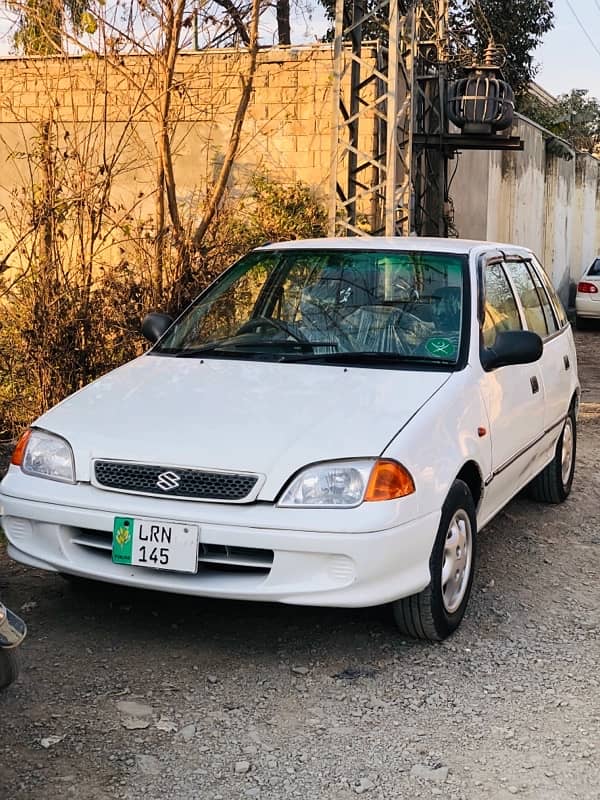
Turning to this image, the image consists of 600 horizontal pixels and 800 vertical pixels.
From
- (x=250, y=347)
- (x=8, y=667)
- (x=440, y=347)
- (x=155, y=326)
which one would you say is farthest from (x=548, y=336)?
(x=8, y=667)

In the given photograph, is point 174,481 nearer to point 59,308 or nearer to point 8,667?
point 8,667

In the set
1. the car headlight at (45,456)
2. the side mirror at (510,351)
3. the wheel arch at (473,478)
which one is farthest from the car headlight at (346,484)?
the side mirror at (510,351)

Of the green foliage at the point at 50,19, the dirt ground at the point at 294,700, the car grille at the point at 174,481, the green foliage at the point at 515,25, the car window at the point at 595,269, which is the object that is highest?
the green foliage at the point at 515,25

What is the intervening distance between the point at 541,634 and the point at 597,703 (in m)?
→ 0.66

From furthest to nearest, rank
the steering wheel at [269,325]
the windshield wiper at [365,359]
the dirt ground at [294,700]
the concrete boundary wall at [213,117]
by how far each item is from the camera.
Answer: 1. the concrete boundary wall at [213,117]
2. the steering wheel at [269,325]
3. the windshield wiper at [365,359]
4. the dirt ground at [294,700]

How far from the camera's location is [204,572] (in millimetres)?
3861

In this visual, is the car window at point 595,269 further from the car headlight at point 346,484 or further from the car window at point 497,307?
the car headlight at point 346,484

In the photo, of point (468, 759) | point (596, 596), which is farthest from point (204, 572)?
point (596, 596)

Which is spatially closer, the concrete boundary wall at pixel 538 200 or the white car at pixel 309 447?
the white car at pixel 309 447

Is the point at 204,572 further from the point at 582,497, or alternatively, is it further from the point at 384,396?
the point at 582,497

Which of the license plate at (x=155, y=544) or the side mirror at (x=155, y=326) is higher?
the side mirror at (x=155, y=326)

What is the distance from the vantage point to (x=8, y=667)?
328 cm

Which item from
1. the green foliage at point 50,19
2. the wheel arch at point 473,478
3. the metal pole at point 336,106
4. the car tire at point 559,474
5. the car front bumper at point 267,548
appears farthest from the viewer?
the metal pole at point 336,106

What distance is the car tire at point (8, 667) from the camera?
325 cm
